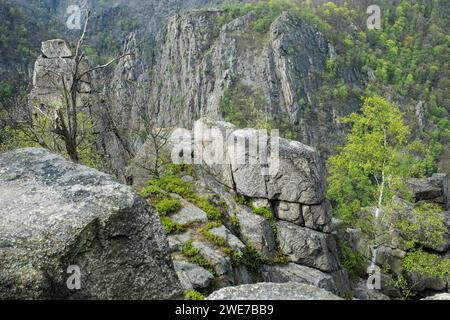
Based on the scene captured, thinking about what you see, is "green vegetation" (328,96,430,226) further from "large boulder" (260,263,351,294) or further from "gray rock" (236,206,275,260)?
"gray rock" (236,206,275,260)

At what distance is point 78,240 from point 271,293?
120 inches

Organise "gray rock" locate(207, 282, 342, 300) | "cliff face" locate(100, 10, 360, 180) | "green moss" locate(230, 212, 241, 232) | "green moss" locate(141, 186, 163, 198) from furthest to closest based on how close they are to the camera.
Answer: "cliff face" locate(100, 10, 360, 180) → "green moss" locate(141, 186, 163, 198) → "green moss" locate(230, 212, 241, 232) → "gray rock" locate(207, 282, 342, 300)

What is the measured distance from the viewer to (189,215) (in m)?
17.3

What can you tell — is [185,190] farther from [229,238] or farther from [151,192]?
[229,238]

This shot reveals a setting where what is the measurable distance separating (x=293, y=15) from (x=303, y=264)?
164356 millimetres

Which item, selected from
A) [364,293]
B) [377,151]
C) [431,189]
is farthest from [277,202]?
[431,189]

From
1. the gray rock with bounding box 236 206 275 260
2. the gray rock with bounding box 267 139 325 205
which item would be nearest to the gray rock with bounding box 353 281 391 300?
the gray rock with bounding box 267 139 325 205

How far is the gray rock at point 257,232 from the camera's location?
57.9 ft

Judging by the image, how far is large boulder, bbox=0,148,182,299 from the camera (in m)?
6.74

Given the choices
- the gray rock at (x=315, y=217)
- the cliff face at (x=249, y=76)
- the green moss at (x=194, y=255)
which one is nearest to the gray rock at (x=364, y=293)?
the gray rock at (x=315, y=217)

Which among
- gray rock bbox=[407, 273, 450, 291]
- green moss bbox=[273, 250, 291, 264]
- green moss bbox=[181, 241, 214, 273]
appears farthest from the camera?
gray rock bbox=[407, 273, 450, 291]

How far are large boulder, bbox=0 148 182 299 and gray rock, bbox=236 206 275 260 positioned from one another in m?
9.95
